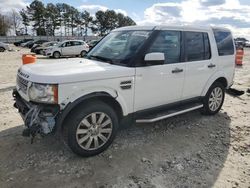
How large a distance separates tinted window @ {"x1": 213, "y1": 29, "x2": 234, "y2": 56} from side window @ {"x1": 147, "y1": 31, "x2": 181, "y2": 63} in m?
1.25

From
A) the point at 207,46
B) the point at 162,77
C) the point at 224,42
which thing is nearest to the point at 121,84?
the point at 162,77

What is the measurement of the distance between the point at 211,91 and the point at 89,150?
3.09 m

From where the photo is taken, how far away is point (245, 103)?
6.89m

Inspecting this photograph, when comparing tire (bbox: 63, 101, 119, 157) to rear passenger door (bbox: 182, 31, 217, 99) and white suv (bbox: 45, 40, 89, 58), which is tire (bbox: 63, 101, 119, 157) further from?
white suv (bbox: 45, 40, 89, 58)

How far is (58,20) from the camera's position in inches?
2815

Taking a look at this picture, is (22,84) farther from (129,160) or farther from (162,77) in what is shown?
(162,77)

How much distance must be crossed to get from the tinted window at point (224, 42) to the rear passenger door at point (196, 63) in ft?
1.17

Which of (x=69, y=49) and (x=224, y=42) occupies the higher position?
(x=224, y=42)

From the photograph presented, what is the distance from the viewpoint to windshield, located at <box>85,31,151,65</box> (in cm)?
409

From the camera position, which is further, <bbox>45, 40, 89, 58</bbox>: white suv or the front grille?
<bbox>45, 40, 89, 58</bbox>: white suv

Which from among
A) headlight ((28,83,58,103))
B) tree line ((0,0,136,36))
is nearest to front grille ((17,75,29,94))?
headlight ((28,83,58,103))

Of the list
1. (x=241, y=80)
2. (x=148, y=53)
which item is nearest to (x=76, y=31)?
(x=241, y=80)

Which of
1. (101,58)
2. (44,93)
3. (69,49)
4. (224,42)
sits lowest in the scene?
(69,49)

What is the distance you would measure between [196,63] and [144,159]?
221 centimetres
